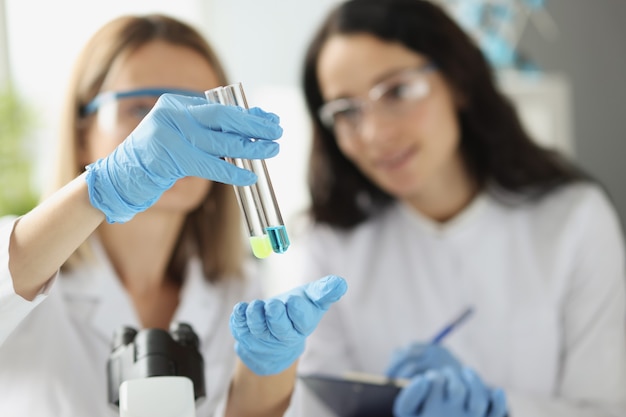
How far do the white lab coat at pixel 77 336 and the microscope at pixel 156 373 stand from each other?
0.06 meters

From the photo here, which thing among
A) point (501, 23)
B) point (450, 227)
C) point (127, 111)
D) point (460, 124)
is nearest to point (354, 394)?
point (127, 111)

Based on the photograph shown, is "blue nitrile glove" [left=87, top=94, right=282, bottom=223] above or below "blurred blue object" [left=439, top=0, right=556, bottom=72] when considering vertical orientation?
below

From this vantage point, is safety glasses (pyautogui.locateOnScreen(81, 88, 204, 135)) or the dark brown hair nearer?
safety glasses (pyautogui.locateOnScreen(81, 88, 204, 135))

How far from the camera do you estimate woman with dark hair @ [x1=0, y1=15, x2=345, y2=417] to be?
92 cm

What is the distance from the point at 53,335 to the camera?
1257 millimetres

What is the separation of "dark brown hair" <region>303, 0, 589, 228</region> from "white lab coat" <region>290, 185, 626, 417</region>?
0.21ft

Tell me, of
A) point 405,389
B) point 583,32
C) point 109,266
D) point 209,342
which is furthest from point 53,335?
point 583,32

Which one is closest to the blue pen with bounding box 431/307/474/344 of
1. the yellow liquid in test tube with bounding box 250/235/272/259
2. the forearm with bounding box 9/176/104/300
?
the yellow liquid in test tube with bounding box 250/235/272/259

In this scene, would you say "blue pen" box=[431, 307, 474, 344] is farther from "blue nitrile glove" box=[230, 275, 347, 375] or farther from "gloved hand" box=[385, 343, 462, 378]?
"blue nitrile glove" box=[230, 275, 347, 375]

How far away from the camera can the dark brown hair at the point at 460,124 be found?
1.83 m

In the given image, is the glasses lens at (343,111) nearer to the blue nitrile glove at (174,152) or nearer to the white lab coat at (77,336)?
the white lab coat at (77,336)

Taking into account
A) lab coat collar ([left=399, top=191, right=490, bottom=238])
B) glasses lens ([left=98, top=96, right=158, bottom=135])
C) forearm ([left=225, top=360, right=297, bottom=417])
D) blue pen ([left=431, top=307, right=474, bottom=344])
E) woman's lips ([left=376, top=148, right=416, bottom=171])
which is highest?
glasses lens ([left=98, top=96, right=158, bottom=135])

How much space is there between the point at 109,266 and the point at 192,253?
0.89 feet

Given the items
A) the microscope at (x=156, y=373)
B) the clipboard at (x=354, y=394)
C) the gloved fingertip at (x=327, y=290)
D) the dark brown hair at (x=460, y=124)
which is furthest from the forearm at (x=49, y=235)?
the dark brown hair at (x=460, y=124)
